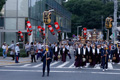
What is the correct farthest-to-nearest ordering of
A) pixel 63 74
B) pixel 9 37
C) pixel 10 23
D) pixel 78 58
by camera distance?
pixel 9 37 < pixel 10 23 < pixel 78 58 < pixel 63 74

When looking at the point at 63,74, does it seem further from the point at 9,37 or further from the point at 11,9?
the point at 9,37

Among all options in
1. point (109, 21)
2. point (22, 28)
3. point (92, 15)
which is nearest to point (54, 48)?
point (109, 21)

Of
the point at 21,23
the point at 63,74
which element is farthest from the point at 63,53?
the point at 21,23

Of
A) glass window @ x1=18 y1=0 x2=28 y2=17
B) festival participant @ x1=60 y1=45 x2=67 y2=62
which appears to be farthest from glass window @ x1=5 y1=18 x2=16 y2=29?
festival participant @ x1=60 y1=45 x2=67 y2=62

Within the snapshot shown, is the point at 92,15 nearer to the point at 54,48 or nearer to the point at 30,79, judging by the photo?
the point at 54,48

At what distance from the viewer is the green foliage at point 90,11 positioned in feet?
252

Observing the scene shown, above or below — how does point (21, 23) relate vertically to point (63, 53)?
above

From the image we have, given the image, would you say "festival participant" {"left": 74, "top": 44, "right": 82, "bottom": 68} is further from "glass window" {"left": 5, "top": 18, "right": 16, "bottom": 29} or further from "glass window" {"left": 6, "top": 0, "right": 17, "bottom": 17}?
"glass window" {"left": 6, "top": 0, "right": 17, "bottom": 17}

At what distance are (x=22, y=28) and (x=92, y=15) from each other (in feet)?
154

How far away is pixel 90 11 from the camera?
78.8m

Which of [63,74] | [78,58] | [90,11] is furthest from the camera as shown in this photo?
[90,11]

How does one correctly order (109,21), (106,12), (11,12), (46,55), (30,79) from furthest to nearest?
1. (106,12)
2. (11,12)
3. (109,21)
4. (46,55)
5. (30,79)

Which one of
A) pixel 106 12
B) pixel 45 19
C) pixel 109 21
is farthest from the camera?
pixel 106 12

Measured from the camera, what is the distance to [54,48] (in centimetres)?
2472
